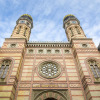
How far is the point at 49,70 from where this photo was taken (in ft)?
37.7

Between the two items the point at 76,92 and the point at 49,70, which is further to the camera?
the point at 49,70

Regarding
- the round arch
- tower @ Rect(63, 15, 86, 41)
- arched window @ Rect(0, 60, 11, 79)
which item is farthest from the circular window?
tower @ Rect(63, 15, 86, 41)

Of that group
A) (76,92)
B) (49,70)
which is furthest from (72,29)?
(76,92)

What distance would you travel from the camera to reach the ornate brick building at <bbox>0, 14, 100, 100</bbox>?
9164 mm

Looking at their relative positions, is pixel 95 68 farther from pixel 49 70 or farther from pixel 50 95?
pixel 50 95

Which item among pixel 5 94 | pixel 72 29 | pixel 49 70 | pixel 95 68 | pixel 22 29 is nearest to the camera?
pixel 5 94

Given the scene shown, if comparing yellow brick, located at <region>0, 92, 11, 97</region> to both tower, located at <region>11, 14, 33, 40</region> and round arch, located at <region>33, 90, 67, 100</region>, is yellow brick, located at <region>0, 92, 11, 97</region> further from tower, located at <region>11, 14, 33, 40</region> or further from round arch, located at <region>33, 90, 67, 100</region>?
tower, located at <region>11, 14, 33, 40</region>

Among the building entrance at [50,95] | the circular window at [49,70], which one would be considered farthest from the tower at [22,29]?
the building entrance at [50,95]

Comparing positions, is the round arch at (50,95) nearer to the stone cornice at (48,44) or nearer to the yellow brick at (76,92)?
the yellow brick at (76,92)

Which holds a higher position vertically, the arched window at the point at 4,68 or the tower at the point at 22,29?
the tower at the point at 22,29

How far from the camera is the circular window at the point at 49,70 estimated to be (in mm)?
10942

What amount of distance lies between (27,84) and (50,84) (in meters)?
2.26

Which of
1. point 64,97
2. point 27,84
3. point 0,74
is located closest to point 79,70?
point 64,97

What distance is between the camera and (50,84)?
999cm
